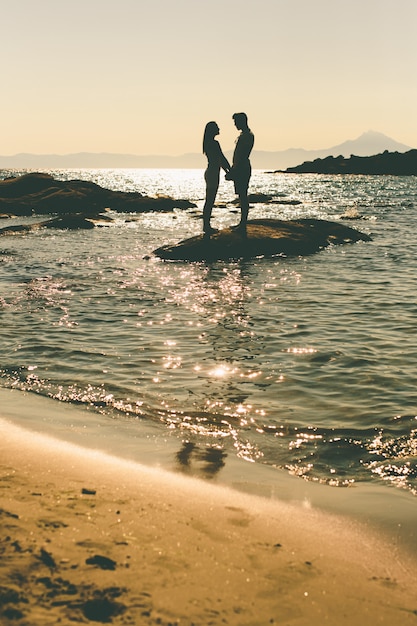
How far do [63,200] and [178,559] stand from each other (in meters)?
39.9

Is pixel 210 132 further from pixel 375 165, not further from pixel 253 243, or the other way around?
pixel 375 165

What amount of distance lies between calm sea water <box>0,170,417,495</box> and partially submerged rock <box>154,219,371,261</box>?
4.52 ft

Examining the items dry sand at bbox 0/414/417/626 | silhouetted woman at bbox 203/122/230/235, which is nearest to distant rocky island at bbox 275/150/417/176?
silhouetted woman at bbox 203/122/230/235

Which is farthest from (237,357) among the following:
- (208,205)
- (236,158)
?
(236,158)

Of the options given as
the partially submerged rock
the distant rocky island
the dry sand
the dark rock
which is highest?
the distant rocky island

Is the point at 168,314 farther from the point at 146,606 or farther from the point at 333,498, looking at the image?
the point at 146,606

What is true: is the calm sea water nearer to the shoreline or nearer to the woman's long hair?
the shoreline

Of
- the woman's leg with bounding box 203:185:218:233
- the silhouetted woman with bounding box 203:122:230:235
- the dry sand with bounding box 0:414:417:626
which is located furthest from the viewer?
the woman's leg with bounding box 203:185:218:233

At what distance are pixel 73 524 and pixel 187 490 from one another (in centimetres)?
100

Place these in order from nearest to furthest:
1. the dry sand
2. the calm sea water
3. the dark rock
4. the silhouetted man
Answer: the dry sand < the dark rock < the calm sea water < the silhouetted man

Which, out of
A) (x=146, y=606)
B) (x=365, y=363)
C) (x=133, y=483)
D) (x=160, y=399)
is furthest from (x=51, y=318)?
(x=146, y=606)

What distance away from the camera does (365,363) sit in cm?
809

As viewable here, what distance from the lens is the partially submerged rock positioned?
→ 1861 cm

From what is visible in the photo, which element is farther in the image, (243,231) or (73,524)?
(243,231)
